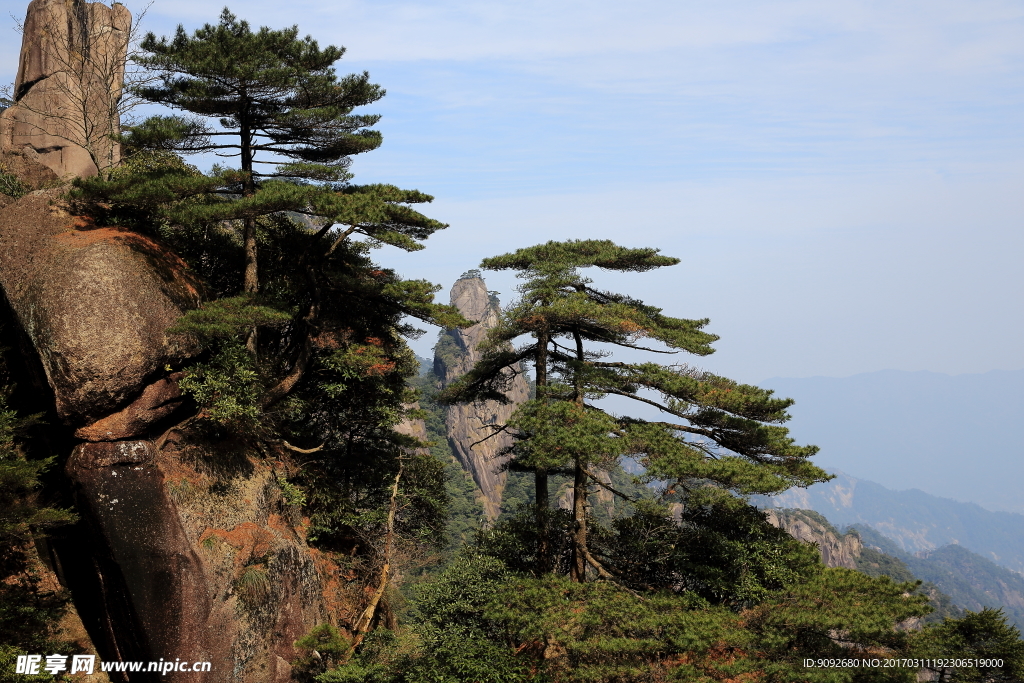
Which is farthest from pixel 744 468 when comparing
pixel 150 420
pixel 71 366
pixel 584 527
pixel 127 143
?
pixel 127 143

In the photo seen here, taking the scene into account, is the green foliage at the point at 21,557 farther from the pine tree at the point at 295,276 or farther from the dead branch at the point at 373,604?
the dead branch at the point at 373,604

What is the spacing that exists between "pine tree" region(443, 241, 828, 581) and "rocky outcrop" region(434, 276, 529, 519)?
65663 mm

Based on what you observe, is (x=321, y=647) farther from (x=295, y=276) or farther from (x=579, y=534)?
(x=295, y=276)

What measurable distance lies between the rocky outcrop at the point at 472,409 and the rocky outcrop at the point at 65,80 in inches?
2360

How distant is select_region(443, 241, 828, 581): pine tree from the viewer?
1463cm

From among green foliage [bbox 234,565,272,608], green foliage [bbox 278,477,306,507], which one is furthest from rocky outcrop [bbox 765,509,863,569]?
green foliage [bbox 234,565,272,608]

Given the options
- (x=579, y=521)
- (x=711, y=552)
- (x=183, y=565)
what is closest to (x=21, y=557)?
(x=183, y=565)

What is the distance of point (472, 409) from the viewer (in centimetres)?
9544

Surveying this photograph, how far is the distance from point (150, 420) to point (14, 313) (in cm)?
360

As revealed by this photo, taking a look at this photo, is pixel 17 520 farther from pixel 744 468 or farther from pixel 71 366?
pixel 744 468

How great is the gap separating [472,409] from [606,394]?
262 feet

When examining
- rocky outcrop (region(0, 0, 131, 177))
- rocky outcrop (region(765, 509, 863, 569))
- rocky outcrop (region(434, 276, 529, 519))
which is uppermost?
rocky outcrop (region(0, 0, 131, 177))

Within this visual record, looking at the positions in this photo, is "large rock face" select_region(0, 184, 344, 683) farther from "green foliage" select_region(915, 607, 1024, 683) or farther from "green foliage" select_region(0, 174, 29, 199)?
"green foliage" select_region(915, 607, 1024, 683)

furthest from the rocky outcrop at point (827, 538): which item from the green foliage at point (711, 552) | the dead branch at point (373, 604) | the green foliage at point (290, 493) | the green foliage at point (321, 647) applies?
the green foliage at point (321, 647)
